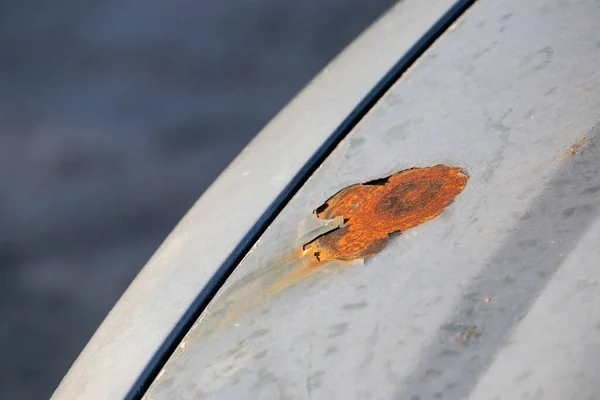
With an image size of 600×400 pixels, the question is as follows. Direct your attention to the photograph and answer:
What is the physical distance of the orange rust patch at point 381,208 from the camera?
634mm

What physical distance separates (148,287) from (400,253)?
0.85 feet

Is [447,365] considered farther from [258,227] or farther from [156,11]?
[156,11]

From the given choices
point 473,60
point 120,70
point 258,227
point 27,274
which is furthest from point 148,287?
point 120,70

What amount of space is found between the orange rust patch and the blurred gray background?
1235 mm

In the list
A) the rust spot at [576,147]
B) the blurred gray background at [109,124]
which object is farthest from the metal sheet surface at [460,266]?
the blurred gray background at [109,124]

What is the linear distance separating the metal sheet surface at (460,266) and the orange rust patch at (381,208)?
0.4 inches

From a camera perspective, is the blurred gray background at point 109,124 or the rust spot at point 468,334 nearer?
the rust spot at point 468,334

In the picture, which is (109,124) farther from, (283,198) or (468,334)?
(468,334)

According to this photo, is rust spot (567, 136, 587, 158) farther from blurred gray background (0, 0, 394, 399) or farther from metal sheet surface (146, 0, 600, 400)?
blurred gray background (0, 0, 394, 399)

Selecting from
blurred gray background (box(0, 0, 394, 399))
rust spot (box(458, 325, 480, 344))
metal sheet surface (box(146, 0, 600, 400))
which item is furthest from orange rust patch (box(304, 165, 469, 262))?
blurred gray background (box(0, 0, 394, 399))

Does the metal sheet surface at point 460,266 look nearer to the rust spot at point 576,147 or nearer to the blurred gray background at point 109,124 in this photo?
the rust spot at point 576,147

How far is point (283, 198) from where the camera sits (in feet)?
2.41

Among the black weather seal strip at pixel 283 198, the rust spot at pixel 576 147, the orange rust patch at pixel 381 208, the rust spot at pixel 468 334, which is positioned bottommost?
the rust spot at pixel 468 334

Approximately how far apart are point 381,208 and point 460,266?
115mm
